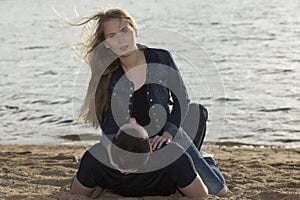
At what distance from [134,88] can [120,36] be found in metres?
0.39

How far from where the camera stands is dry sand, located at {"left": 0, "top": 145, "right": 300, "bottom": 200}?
540 centimetres

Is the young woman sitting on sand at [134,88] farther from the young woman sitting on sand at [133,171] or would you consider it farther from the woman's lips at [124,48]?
the young woman sitting on sand at [133,171]

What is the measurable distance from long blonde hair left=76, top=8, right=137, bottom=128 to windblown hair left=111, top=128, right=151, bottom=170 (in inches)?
26.5

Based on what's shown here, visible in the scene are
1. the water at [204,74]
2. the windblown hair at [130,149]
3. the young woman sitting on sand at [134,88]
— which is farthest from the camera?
the water at [204,74]

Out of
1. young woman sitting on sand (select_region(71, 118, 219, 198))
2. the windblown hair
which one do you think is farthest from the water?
the windblown hair

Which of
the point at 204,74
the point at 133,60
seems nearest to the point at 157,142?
the point at 133,60

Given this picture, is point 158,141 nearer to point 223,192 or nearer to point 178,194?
point 178,194

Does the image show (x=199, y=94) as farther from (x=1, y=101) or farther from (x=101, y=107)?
(x=101, y=107)

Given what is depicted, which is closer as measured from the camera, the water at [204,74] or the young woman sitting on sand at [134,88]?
the young woman sitting on sand at [134,88]

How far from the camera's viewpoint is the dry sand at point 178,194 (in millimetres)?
5398

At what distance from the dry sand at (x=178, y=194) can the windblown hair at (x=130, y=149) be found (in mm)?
471

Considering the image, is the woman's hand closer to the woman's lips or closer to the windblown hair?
the windblown hair

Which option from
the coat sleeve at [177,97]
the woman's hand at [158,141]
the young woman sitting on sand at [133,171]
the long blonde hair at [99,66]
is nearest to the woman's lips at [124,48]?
the long blonde hair at [99,66]

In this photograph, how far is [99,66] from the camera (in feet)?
17.6
